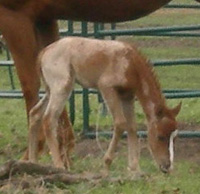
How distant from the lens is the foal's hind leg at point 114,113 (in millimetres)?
6996

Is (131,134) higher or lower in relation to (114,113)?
lower

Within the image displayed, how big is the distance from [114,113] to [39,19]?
1.21m

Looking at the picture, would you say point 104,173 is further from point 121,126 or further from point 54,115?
point 54,115

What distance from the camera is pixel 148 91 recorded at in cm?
712

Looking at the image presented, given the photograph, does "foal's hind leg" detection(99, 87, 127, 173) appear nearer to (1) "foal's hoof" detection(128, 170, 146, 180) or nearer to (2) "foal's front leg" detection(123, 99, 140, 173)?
(2) "foal's front leg" detection(123, 99, 140, 173)

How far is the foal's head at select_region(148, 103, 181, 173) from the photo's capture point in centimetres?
709

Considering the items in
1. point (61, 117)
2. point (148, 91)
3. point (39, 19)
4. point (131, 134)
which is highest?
point (39, 19)

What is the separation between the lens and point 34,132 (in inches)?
295

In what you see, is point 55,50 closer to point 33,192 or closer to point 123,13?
point 123,13

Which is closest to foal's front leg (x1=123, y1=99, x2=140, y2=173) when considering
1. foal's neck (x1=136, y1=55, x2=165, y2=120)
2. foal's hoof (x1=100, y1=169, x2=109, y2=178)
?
foal's neck (x1=136, y1=55, x2=165, y2=120)

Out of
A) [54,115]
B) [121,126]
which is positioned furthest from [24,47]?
[121,126]

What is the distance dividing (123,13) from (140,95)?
1.04 meters

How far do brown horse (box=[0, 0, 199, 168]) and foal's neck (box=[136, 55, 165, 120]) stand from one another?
0.90 m

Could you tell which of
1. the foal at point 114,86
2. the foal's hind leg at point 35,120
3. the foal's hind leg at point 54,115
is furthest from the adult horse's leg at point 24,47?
the foal's hind leg at point 54,115
